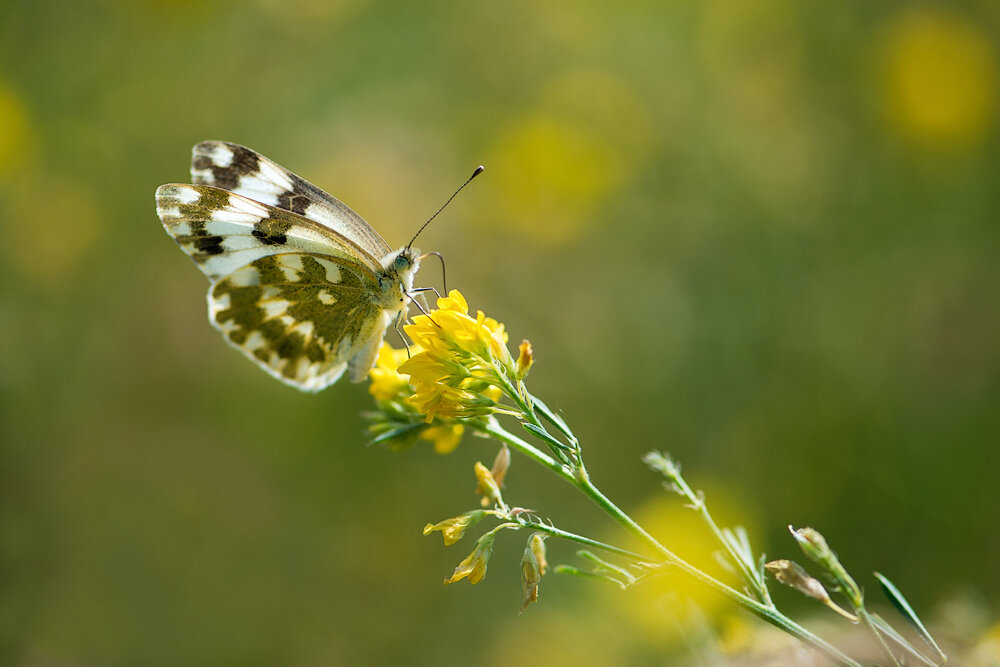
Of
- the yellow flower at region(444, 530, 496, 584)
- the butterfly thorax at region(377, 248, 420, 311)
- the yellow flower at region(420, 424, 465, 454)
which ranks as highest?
the butterfly thorax at region(377, 248, 420, 311)

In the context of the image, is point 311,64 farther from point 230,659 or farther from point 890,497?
point 890,497

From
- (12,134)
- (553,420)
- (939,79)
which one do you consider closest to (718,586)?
(553,420)

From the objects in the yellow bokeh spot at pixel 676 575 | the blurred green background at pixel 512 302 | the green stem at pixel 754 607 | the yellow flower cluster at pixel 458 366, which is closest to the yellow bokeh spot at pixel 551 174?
the blurred green background at pixel 512 302

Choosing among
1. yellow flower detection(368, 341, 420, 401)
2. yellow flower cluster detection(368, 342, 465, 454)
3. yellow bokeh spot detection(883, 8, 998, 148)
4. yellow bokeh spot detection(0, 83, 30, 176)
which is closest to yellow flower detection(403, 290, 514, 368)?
yellow flower cluster detection(368, 342, 465, 454)

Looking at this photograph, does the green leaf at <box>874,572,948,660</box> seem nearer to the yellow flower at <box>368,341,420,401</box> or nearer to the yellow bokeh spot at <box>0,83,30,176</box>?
the yellow flower at <box>368,341,420,401</box>

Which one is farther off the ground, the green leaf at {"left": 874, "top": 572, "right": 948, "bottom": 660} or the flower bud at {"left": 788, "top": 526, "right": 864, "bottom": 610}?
the flower bud at {"left": 788, "top": 526, "right": 864, "bottom": 610}

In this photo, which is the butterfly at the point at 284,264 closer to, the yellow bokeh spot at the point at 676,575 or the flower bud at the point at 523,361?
the flower bud at the point at 523,361
